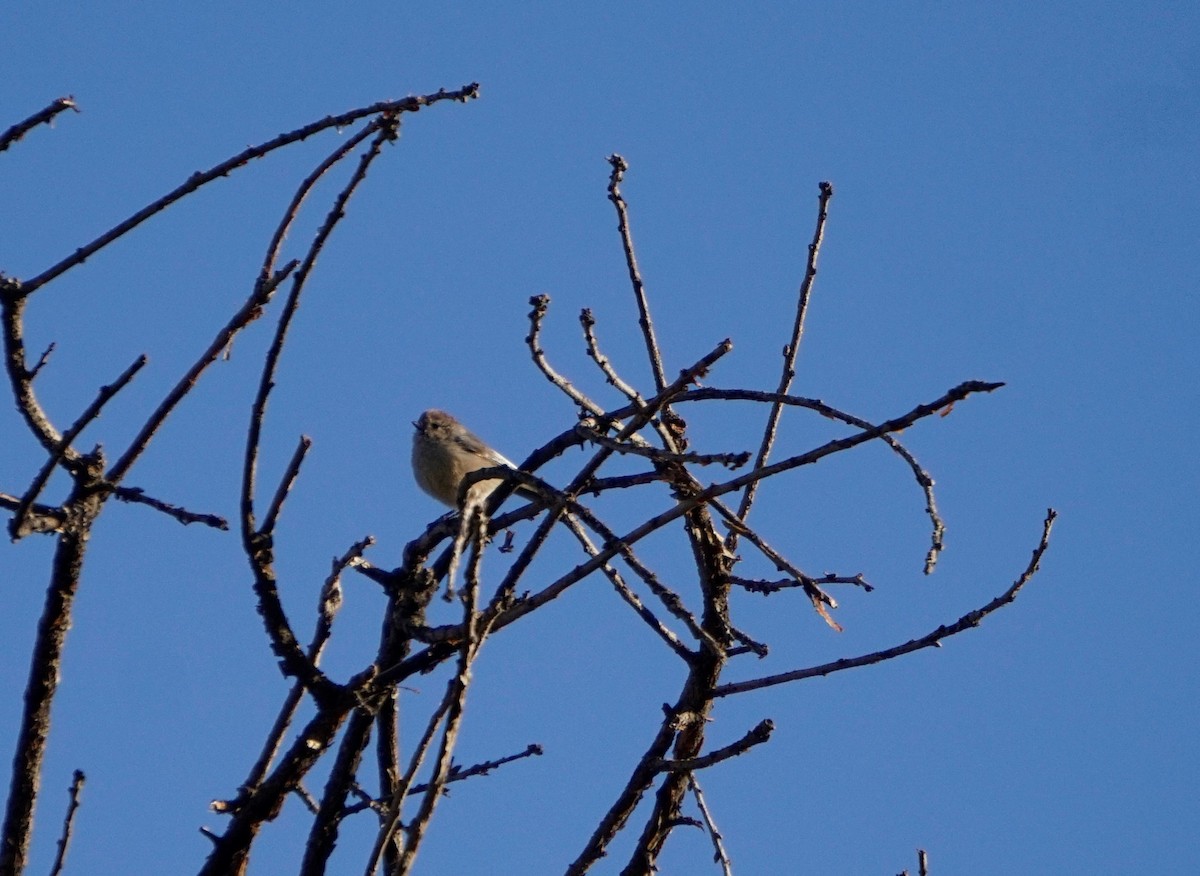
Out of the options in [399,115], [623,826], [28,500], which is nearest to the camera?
[28,500]

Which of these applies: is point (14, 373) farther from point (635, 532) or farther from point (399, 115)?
point (635, 532)

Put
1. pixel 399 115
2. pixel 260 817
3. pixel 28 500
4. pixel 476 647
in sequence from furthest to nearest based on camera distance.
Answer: pixel 260 817, pixel 399 115, pixel 28 500, pixel 476 647

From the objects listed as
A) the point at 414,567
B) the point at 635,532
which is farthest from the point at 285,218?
the point at 414,567

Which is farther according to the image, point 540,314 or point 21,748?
point 540,314

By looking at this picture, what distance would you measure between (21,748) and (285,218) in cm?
97

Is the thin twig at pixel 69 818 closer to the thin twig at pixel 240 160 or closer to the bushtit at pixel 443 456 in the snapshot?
the thin twig at pixel 240 160

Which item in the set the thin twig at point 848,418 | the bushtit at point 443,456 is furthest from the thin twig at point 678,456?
the bushtit at point 443,456

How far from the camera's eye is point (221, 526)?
2482 mm

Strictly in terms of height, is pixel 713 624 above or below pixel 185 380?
above

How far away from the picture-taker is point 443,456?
8852 millimetres

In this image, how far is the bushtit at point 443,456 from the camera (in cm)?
875

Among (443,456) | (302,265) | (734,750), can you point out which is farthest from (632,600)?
(443,456)

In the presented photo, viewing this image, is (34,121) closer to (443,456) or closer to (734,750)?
(734,750)

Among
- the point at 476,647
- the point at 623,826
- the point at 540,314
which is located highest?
the point at 540,314
